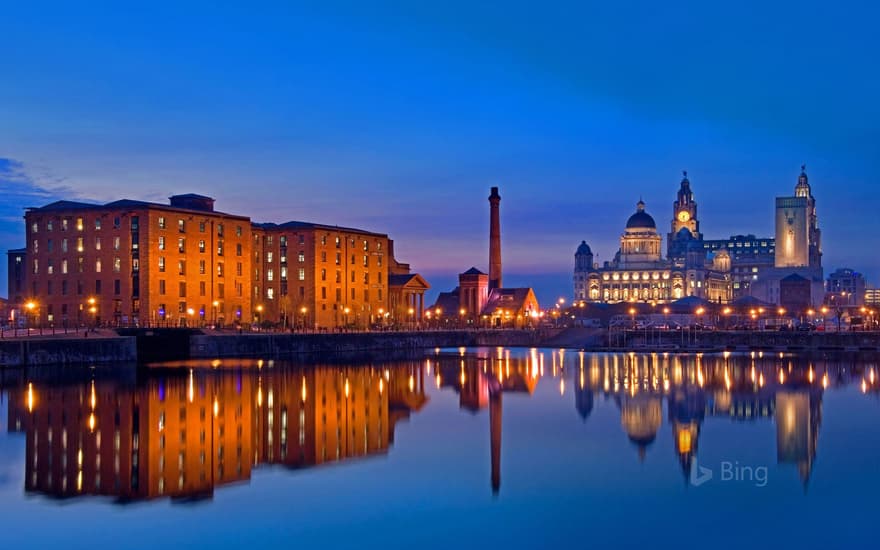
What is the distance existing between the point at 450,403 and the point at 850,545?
96.3 ft

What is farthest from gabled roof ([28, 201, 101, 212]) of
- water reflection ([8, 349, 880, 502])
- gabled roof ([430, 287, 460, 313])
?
gabled roof ([430, 287, 460, 313])

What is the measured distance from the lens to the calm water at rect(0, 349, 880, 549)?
21219 mm

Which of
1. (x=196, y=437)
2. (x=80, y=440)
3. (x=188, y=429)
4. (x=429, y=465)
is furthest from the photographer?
(x=188, y=429)

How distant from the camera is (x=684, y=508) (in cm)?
2316

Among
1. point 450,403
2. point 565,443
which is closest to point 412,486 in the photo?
point 565,443

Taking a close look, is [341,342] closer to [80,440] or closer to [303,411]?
[303,411]

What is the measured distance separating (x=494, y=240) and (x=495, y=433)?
362ft

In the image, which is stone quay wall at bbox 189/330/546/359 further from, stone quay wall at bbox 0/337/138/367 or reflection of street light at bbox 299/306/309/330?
reflection of street light at bbox 299/306/309/330

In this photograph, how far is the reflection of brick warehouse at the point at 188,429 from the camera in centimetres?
2670

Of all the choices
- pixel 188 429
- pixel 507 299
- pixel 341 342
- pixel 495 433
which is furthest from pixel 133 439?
pixel 507 299

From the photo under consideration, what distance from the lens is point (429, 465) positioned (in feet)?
96.9

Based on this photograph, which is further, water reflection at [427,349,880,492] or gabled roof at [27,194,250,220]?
gabled roof at [27,194,250,220]

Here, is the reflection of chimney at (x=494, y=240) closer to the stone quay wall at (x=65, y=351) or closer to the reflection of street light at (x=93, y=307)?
the reflection of street light at (x=93, y=307)

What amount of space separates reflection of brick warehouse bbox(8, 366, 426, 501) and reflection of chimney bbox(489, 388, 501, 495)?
3856 mm
